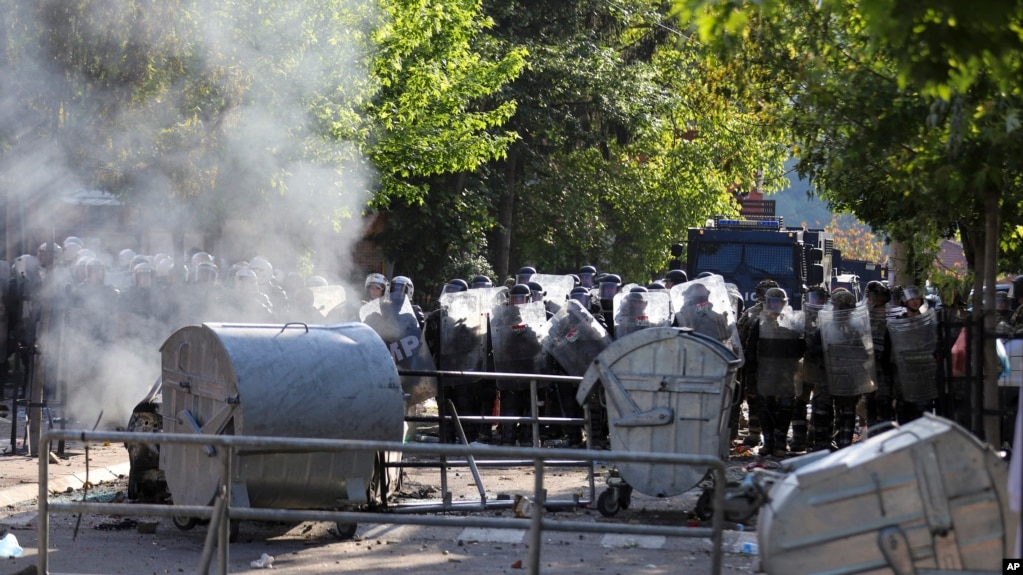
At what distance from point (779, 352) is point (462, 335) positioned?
10.8ft

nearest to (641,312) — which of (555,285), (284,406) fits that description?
(555,285)

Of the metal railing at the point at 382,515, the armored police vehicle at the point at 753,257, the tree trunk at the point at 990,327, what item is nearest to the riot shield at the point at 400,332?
the tree trunk at the point at 990,327

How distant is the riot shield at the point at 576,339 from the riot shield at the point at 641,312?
32cm

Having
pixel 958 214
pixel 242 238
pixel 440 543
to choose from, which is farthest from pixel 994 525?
pixel 242 238

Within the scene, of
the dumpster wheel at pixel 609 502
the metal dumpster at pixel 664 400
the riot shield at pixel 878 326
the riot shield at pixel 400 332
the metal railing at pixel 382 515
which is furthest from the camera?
the riot shield at pixel 400 332

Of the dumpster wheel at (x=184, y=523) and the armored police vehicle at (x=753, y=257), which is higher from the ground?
the armored police vehicle at (x=753, y=257)

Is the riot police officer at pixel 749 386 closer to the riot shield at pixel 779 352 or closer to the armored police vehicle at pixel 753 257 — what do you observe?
the riot shield at pixel 779 352

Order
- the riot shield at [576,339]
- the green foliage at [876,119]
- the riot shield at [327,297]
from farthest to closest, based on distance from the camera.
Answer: the riot shield at [327,297]
the riot shield at [576,339]
the green foliage at [876,119]

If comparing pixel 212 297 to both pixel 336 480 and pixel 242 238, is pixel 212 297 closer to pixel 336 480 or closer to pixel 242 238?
pixel 242 238

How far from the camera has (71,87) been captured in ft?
41.3

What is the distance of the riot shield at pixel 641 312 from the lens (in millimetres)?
12805

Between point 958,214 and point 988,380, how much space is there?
4.09 feet

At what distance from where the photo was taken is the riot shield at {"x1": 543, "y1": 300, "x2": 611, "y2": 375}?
1241 centimetres

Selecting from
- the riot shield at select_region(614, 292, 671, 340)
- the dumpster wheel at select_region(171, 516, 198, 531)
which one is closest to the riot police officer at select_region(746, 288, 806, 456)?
the riot shield at select_region(614, 292, 671, 340)
